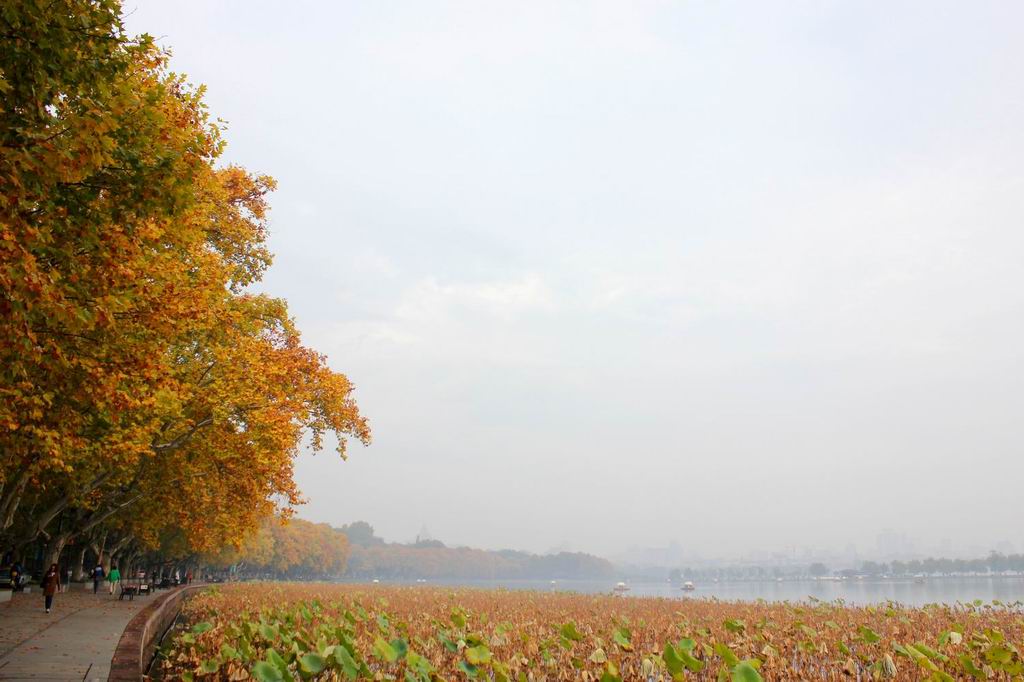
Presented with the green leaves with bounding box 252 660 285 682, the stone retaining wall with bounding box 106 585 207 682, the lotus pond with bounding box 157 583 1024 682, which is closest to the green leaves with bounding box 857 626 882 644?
the lotus pond with bounding box 157 583 1024 682

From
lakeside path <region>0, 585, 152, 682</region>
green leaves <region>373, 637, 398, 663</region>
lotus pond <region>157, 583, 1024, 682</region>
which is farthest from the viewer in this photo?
lakeside path <region>0, 585, 152, 682</region>

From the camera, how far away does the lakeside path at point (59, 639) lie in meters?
12.6

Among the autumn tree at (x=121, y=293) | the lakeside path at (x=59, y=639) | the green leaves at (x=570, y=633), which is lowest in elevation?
the lakeside path at (x=59, y=639)

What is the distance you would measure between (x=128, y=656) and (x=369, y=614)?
7305 millimetres

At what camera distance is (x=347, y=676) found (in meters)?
10.7

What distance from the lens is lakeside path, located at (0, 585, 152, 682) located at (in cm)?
1265

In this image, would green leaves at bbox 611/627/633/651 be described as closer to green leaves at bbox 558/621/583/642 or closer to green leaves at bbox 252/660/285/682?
green leaves at bbox 558/621/583/642

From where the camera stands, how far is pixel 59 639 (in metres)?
16.8

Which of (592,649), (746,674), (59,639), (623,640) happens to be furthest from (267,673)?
(59,639)

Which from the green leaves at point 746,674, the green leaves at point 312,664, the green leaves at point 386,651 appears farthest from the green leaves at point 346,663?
the green leaves at point 746,674

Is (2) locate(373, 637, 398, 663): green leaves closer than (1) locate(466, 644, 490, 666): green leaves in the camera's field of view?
Yes

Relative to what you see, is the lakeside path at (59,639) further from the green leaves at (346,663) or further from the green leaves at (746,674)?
the green leaves at (746,674)

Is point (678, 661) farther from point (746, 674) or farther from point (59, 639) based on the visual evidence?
point (59, 639)

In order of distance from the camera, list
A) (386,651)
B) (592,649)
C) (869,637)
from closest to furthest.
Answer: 1. (386,651)
2. (592,649)
3. (869,637)
